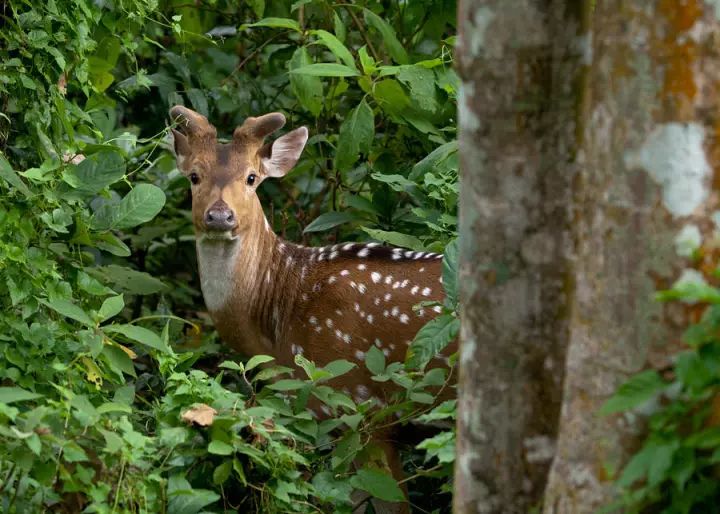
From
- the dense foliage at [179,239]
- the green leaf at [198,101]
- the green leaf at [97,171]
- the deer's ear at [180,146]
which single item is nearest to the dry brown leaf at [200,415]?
the dense foliage at [179,239]

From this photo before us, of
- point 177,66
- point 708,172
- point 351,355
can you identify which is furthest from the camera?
point 177,66

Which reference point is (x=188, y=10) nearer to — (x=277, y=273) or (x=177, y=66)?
(x=177, y=66)

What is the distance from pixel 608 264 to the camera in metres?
3.00

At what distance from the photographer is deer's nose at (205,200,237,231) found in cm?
612

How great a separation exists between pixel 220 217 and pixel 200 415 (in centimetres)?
195

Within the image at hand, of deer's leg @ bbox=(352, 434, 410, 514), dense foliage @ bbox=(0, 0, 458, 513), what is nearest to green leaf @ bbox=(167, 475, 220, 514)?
dense foliage @ bbox=(0, 0, 458, 513)

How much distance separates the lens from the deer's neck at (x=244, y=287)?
639cm

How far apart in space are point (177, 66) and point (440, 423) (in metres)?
3.43

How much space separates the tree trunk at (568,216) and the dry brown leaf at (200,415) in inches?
44.8

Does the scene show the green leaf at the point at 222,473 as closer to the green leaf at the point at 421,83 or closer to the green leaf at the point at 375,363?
the green leaf at the point at 375,363

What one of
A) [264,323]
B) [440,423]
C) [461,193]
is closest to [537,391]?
[461,193]

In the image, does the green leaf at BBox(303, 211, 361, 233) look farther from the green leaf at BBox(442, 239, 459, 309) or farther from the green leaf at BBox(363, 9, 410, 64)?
the green leaf at BBox(442, 239, 459, 309)

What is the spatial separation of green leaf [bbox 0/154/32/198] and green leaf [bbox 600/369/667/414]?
2.90m

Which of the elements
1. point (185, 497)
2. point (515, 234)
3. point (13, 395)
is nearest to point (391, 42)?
point (185, 497)
